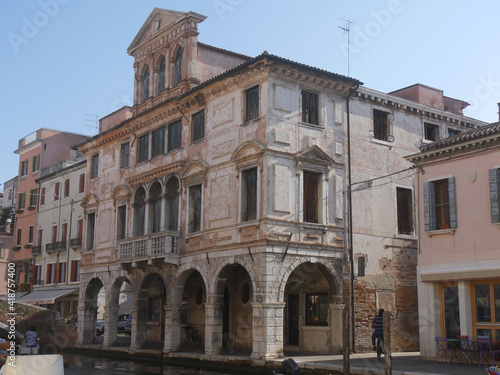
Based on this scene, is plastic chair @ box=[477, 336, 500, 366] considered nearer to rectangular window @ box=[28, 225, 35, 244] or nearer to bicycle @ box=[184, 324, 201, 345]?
bicycle @ box=[184, 324, 201, 345]

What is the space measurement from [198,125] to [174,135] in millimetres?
1896

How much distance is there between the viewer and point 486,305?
17.5 m

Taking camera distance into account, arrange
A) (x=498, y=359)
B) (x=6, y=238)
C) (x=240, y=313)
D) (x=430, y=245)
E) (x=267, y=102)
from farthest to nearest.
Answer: (x=6, y=238) → (x=240, y=313) → (x=267, y=102) → (x=430, y=245) → (x=498, y=359)

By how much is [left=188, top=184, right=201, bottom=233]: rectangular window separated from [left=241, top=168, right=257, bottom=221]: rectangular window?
2.98 m

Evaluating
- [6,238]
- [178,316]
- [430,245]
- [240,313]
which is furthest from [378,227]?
[6,238]

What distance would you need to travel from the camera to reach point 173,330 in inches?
974

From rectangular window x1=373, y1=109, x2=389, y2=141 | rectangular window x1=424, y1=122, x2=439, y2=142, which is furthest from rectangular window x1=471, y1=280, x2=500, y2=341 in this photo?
rectangular window x1=424, y1=122, x2=439, y2=142

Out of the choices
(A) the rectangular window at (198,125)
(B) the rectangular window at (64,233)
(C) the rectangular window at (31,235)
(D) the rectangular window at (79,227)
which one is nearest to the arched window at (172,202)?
(A) the rectangular window at (198,125)

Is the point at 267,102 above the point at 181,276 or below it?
above

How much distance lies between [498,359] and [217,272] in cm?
986

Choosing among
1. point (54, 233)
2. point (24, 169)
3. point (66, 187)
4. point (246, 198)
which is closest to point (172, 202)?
point (246, 198)

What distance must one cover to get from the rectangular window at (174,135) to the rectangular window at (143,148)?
199cm

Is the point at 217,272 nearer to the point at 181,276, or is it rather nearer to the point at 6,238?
the point at 181,276

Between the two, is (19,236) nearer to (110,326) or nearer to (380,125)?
(110,326)
